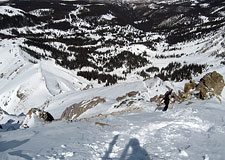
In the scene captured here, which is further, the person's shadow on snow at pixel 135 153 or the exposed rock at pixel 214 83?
the exposed rock at pixel 214 83

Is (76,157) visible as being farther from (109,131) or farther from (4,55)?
(4,55)

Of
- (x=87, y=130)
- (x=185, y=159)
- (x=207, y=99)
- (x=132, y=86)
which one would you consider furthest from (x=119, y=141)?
(x=132, y=86)

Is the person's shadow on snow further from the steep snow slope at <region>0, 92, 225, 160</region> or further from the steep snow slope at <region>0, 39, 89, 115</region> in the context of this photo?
the steep snow slope at <region>0, 39, 89, 115</region>

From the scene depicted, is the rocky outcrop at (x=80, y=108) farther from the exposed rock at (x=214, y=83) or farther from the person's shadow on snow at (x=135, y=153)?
the person's shadow on snow at (x=135, y=153)

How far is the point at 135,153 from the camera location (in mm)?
8078

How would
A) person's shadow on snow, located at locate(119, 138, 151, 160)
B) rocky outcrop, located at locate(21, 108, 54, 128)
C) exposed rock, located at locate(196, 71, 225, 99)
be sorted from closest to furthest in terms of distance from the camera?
1. person's shadow on snow, located at locate(119, 138, 151, 160)
2. rocky outcrop, located at locate(21, 108, 54, 128)
3. exposed rock, located at locate(196, 71, 225, 99)

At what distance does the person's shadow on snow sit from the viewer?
7.66 m

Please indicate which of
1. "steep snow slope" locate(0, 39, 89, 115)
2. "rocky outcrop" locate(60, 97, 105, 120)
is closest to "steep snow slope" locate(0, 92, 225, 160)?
"rocky outcrop" locate(60, 97, 105, 120)

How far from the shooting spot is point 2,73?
86.8 metres

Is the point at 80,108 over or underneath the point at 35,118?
underneath

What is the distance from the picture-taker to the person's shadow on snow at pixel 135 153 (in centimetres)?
766

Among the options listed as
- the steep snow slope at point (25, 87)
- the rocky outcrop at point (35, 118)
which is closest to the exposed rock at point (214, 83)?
the rocky outcrop at point (35, 118)

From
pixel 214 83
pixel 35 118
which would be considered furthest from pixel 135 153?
pixel 214 83

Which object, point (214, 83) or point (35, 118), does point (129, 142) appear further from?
point (214, 83)
